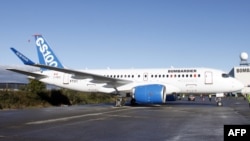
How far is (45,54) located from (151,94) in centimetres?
1382

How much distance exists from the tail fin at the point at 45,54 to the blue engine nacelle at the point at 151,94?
1085 centimetres

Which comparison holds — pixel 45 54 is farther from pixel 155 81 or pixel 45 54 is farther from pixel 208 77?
pixel 208 77

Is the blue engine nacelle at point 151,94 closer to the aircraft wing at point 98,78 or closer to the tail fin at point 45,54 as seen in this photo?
the aircraft wing at point 98,78

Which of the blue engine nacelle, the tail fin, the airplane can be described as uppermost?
the tail fin

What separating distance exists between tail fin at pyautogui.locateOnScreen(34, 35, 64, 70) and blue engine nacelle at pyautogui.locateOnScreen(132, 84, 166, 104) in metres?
10.9

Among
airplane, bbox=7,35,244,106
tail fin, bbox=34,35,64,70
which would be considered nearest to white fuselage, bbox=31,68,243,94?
airplane, bbox=7,35,244,106

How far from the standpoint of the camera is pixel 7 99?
3116 centimetres

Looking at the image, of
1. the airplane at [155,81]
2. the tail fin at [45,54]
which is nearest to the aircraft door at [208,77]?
the airplane at [155,81]

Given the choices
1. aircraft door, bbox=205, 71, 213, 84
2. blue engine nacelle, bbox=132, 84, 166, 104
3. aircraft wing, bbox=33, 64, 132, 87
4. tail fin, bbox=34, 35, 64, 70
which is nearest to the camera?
blue engine nacelle, bbox=132, 84, 166, 104

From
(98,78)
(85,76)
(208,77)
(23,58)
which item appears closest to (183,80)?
(208,77)

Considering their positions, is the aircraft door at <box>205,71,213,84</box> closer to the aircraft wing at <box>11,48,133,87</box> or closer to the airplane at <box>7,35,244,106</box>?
Result: the airplane at <box>7,35,244,106</box>

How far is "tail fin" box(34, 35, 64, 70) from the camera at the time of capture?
3519 centimetres

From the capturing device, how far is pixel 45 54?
3547cm

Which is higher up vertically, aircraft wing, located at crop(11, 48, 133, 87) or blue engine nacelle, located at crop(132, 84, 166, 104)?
aircraft wing, located at crop(11, 48, 133, 87)
